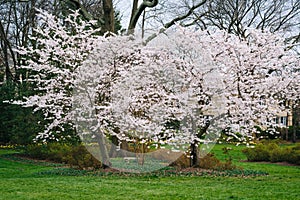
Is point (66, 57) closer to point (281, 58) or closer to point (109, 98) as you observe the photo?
point (109, 98)

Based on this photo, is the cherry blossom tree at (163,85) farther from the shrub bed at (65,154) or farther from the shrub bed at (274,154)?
the shrub bed at (274,154)

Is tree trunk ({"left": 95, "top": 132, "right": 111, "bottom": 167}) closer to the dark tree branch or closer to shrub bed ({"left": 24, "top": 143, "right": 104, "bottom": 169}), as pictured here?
shrub bed ({"left": 24, "top": 143, "right": 104, "bottom": 169})

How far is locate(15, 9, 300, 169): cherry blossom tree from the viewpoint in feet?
32.4

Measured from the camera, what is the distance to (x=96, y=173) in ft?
31.7

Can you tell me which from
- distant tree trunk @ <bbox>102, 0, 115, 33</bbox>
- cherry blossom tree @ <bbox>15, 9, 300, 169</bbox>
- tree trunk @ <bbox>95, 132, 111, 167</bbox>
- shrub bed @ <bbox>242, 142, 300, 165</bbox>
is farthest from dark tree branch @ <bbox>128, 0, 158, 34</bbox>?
shrub bed @ <bbox>242, 142, 300, 165</bbox>

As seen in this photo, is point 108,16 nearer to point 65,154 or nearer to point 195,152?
point 65,154

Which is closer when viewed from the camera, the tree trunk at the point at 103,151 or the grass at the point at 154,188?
the grass at the point at 154,188

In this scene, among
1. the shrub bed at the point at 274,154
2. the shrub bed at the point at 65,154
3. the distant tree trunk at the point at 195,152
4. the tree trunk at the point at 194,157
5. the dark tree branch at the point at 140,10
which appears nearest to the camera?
the distant tree trunk at the point at 195,152

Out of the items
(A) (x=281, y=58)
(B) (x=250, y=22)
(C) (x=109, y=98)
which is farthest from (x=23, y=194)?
(B) (x=250, y=22)

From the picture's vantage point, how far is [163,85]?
1022 cm

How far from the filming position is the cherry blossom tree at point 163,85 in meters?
→ 9.88

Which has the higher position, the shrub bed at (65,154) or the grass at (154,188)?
the shrub bed at (65,154)

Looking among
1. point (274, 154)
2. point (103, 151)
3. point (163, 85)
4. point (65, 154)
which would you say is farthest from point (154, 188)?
point (274, 154)

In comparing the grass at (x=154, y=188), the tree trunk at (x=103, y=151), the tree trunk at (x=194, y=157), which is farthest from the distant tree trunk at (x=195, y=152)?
the tree trunk at (x=103, y=151)
